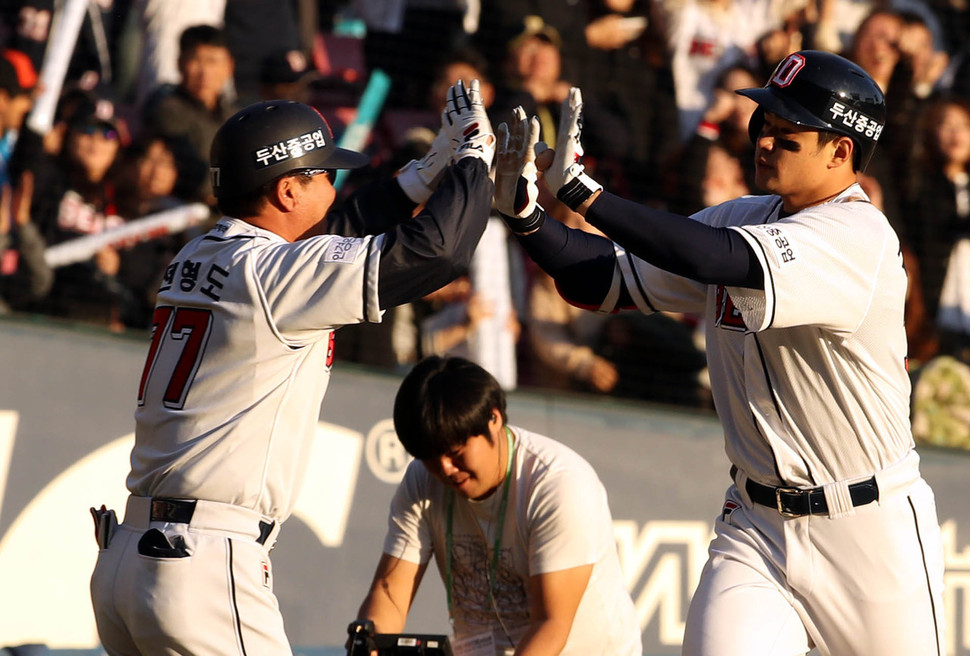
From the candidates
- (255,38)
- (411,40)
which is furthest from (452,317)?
(255,38)

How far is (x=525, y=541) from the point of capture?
3.21 meters

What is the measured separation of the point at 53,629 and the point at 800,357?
3039 mm

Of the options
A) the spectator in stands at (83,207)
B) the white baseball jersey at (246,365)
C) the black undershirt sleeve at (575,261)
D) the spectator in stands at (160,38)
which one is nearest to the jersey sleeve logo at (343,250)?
the white baseball jersey at (246,365)

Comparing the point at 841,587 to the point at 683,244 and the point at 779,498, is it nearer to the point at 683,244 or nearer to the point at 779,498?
the point at 779,498

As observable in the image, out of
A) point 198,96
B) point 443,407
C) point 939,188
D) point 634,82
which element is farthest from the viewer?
point 939,188

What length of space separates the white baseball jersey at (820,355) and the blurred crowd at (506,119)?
2.15 metres

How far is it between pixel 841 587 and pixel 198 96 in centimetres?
356

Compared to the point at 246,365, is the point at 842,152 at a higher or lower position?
higher

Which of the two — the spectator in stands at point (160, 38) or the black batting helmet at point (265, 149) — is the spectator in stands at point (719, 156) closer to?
the spectator in stands at point (160, 38)

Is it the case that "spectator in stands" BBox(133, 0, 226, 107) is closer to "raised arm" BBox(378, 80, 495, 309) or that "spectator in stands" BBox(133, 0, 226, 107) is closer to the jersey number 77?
the jersey number 77

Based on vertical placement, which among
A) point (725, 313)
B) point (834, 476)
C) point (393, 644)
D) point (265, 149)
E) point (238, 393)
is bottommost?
point (393, 644)

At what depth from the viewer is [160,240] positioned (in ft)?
16.3

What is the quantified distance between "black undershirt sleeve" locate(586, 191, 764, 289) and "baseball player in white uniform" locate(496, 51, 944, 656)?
84mm

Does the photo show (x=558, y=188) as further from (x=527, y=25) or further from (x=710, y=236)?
(x=527, y=25)
